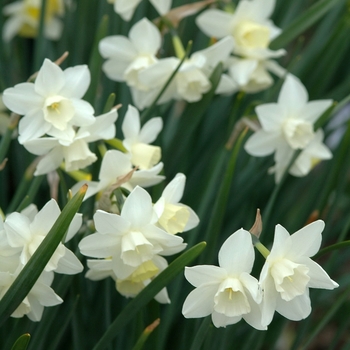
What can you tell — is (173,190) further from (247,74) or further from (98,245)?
(247,74)

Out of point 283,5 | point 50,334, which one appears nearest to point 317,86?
point 283,5

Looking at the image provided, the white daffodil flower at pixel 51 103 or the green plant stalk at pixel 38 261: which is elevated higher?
the white daffodil flower at pixel 51 103

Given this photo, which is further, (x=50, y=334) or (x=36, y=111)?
(x=50, y=334)

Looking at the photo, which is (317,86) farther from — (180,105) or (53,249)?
(53,249)

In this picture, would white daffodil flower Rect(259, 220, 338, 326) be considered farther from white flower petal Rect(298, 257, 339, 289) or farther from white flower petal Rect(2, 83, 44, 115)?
white flower petal Rect(2, 83, 44, 115)

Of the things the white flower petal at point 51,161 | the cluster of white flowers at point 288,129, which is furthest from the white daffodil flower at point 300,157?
the white flower petal at point 51,161

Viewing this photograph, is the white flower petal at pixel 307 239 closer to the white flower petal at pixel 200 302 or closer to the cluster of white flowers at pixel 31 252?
the white flower petal at pixel 200 302
